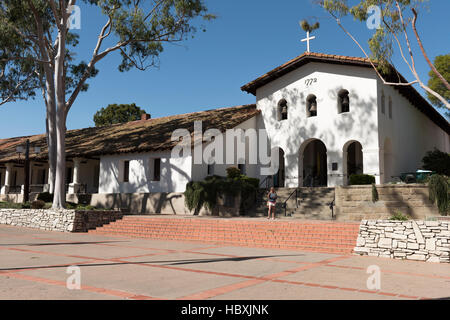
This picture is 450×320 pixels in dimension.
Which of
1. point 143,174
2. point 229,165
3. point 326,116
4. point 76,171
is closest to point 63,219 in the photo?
point 143,174

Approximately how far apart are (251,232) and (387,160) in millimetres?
12066

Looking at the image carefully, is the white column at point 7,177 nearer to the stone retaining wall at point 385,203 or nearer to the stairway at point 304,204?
the stairway at point 304,204

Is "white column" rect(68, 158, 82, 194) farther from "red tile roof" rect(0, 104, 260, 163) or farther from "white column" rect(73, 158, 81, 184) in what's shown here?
"red tile roof" rect(0, 104, 260, 163)

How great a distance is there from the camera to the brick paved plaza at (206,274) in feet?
19.0

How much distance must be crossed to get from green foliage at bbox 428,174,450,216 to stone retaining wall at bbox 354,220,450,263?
534 centimetres

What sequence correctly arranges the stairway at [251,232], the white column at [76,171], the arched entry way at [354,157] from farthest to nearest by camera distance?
the white column at [76,171] → the arched entry way at [354,157] → the stairway at [251,232]

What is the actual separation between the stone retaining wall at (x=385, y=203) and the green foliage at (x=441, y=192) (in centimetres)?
24

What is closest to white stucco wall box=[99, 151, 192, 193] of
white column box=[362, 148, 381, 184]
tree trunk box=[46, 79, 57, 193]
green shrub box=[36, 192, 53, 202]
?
tree trunk box=[46, 79, 57, 193]

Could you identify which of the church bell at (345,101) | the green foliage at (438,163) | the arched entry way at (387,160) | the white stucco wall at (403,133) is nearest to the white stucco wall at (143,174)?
the church bell at (345,101)

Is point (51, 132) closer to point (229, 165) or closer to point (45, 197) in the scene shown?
point (45, 197)

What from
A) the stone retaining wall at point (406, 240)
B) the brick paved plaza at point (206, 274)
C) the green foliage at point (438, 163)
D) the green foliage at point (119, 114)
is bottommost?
the brick paved plaza at point (206, 274)

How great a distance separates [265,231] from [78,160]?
1818 cm

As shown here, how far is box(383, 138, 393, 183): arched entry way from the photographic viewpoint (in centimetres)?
2198
